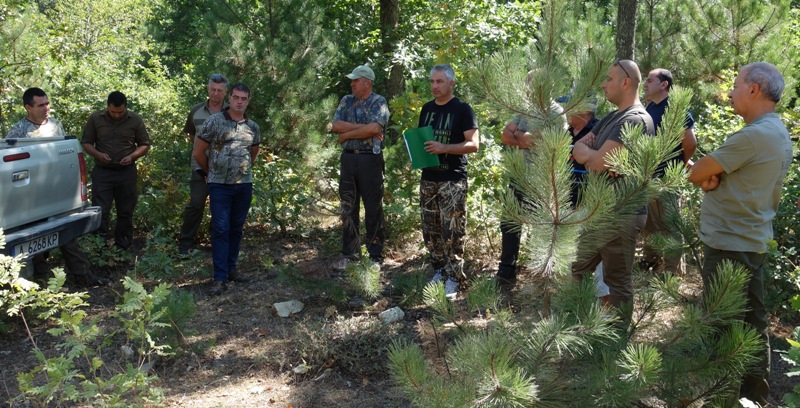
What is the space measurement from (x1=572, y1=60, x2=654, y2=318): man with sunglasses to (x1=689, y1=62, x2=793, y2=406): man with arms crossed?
400mm

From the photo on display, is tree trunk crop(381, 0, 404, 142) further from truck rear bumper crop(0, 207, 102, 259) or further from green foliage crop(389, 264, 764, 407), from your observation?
green foliage crop(389, 264, 764, 407)

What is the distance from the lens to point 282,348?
5.07 metres

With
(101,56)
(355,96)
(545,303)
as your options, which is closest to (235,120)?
(355,96)

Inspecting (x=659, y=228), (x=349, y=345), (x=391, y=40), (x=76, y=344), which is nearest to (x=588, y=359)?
(x=349, y=345)

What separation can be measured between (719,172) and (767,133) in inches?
11.1

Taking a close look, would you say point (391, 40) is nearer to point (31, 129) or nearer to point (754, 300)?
point (31, 129)

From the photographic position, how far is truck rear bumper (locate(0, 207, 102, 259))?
5.17 metres

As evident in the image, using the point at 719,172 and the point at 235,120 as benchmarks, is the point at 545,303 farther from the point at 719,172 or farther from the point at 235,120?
the point at 235,120

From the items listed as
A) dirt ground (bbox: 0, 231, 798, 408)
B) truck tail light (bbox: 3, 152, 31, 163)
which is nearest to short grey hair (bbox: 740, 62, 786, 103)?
dirt ground (bbox: 0, 231, 798, 408)

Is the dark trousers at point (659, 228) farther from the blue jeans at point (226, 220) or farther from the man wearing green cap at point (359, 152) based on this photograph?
the blue jeans at point (226, 220)

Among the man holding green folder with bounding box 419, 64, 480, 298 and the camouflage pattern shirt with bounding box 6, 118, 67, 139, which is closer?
the man holding green folder with bounding box 419, 64, 480, 298

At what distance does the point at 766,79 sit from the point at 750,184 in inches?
20.4

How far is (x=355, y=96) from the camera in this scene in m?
6.77

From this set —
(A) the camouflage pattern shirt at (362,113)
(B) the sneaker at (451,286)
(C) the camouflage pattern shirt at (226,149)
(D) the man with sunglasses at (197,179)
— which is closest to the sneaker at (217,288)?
(C) the camouflage pattern shirt at (226,149)
